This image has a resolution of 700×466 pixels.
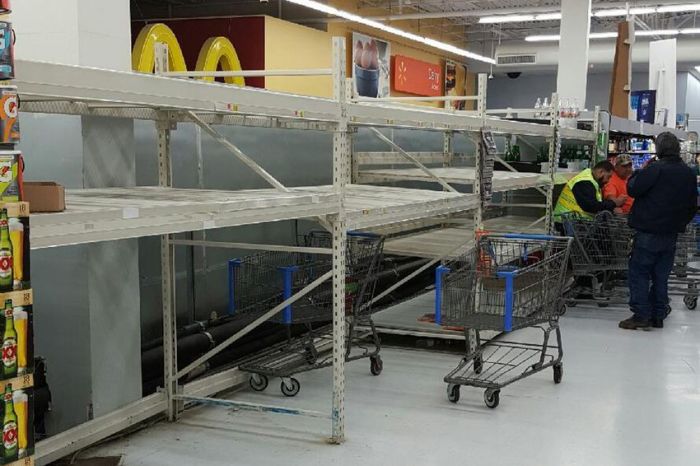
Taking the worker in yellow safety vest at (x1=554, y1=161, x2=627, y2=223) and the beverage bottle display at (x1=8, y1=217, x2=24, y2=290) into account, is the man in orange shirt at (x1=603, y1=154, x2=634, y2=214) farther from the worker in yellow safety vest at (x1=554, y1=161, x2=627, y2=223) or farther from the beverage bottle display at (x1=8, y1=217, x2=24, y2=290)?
the beverage bottle display at (x1=8, y1=217, x2=24, y2=290)

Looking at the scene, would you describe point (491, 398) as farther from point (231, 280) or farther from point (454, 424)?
point (231, 280)

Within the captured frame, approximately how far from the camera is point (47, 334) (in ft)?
14.7

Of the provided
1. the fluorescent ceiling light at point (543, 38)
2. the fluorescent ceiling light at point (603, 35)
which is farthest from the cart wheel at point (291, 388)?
the fluorescent ceiling light at point (543, 38)

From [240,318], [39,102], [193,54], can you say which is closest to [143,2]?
[193,54]

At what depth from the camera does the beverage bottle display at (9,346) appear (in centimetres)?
237

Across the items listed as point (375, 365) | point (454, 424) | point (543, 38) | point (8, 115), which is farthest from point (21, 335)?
point (543, 38)

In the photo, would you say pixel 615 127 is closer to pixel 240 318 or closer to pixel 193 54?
pixel 240 318

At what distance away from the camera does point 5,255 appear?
2.36 meters

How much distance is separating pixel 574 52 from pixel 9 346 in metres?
12.0

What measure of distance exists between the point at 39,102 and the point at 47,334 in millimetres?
1428

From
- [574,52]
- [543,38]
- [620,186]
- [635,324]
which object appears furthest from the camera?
[543,38]

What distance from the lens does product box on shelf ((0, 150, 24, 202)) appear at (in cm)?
234

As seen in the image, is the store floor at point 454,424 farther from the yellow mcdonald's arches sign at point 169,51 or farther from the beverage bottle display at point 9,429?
the yellow mcdonald's arches sign at point 169,51

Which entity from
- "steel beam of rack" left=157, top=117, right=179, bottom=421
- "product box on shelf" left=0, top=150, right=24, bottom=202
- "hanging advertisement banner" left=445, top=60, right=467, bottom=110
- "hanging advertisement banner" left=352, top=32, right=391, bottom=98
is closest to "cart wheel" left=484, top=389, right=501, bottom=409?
"steel beam of rack" left=157, top=117, right=179, bottom=421
